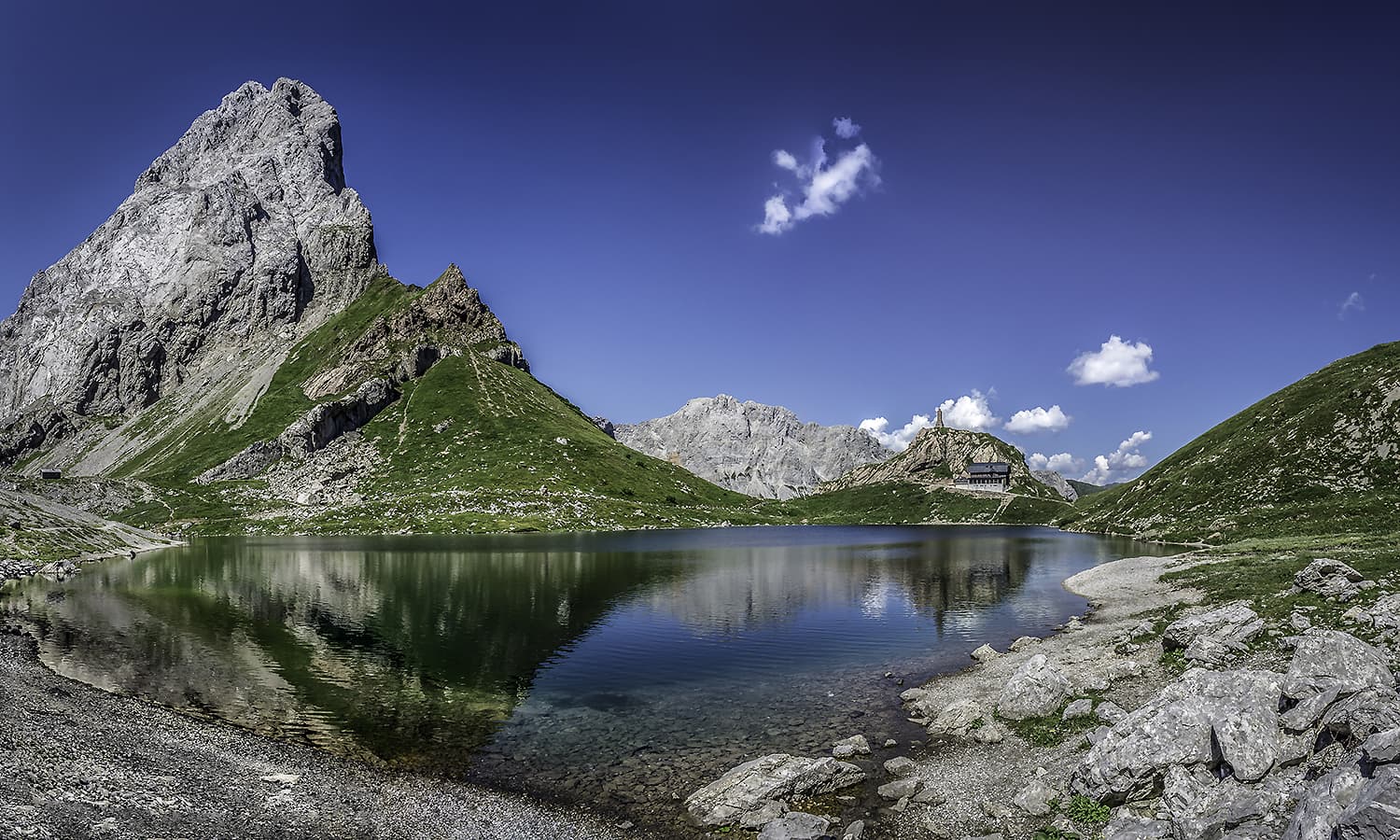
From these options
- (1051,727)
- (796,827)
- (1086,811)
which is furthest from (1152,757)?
(796,827)

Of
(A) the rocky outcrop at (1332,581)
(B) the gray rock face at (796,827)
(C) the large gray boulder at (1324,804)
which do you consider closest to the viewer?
(C) the large gray boulder at (1324,804)

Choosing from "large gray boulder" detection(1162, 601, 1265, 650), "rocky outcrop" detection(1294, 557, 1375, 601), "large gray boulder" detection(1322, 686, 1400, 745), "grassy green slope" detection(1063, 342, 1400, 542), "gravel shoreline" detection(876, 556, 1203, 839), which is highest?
"grassy green slope" detection(1063, 342, 1400, 542)

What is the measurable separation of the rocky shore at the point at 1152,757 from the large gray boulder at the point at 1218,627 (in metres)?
0.14

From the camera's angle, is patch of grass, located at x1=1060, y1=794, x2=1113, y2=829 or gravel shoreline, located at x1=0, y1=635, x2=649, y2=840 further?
gravel shoreline, located at x1=0, y1=635, x2=649, y2=840

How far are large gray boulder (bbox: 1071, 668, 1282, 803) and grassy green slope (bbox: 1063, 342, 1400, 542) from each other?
3879 inches

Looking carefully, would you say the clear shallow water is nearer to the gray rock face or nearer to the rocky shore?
the rocky shore

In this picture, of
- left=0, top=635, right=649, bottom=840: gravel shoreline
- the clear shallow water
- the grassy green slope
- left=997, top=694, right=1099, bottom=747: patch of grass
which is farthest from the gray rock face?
the grassy green slope

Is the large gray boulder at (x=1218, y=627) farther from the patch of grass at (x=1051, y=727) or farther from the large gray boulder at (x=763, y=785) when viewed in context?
the large gray boulder at (x=763, y=785)

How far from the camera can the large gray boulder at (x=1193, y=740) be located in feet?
75.2

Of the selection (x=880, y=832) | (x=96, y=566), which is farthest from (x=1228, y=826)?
(x=96, y=566)

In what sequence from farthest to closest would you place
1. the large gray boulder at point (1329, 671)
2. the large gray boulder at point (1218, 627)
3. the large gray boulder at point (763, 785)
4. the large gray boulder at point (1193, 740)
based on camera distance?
the large gray boulder at point (1218, 627), the large gray boulder at point (763, 785), the large gray boulder at point (1329, 671), the large gray boulder at point (1193, 740)

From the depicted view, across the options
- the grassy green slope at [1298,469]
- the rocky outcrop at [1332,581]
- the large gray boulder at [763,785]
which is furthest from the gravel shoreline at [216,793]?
the grassy green slope at [1298,469]

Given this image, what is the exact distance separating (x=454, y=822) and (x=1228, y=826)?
26.0 meters

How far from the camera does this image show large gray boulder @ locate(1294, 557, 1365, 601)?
4453cm
